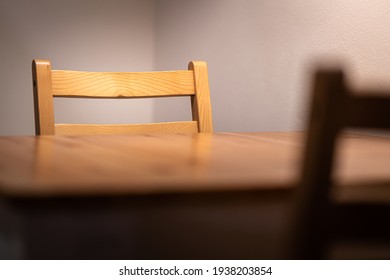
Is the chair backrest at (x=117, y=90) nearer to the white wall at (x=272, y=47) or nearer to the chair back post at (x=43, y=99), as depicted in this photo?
the chair back post at (x=43, y=99)

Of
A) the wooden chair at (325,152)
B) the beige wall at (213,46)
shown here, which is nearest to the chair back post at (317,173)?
the wooden chair at (325,152)

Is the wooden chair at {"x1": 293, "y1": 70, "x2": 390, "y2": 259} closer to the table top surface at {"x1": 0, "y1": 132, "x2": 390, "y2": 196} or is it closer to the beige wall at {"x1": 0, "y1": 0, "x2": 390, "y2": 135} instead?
the table top surface at {"x1": 0, "y1": 132, "x2": 390, "y2": 196}

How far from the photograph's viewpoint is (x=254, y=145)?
929 millimetres

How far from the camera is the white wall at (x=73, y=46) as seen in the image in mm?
2984

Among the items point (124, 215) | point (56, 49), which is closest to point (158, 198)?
point (124, 215)

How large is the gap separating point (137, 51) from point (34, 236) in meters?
2.92

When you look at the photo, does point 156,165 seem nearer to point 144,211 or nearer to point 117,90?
point 144,211

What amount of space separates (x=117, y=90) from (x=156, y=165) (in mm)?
841

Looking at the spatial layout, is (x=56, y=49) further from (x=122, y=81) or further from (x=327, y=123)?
(x=327, y=123)

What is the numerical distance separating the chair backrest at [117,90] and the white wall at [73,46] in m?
1.70

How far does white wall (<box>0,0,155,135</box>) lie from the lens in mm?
2984

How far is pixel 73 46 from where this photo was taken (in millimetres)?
3119

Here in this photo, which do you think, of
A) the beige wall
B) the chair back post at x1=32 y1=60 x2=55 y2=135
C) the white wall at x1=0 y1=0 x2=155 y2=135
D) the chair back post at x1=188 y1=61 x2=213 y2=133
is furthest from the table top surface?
the white wall at x1=0 y1=0 x2=155 y2=135

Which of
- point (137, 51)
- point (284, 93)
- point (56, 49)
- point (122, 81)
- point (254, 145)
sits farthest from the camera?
point (137, 51)
